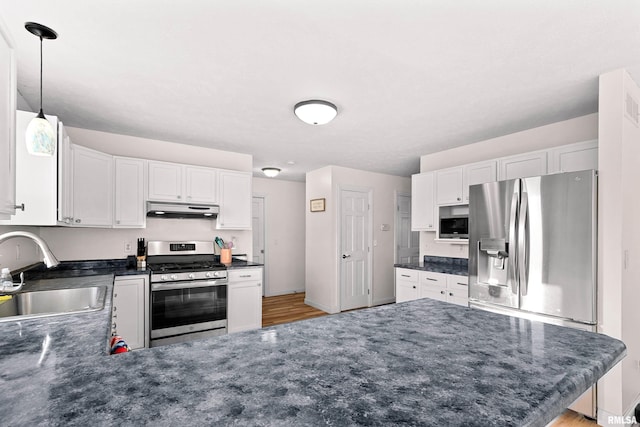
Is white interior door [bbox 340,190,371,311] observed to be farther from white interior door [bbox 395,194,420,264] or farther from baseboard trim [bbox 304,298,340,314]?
white interior door [bbox 395,194,420,264]

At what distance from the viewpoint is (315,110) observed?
272 centimetres

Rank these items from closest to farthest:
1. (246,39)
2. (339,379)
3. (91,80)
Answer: (339,379) → (246,39) → (91,80)

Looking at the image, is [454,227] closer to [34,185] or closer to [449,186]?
[449,186]

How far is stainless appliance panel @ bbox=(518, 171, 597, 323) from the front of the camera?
2289mm

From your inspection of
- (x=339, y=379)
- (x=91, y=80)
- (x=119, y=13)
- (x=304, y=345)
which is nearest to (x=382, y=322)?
(x=304, y=345)

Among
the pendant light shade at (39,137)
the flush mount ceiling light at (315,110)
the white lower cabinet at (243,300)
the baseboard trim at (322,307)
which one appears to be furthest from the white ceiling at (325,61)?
the baseboard trim at (322,307)

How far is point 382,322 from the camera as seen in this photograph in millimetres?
1284

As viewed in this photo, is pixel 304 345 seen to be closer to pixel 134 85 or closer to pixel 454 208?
pixel 134 85

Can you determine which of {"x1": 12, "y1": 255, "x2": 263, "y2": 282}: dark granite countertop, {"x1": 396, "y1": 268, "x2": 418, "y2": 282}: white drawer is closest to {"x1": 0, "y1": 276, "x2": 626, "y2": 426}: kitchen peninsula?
{"x1": 12, "y1": 255, "x2": 263, "y2": 282}: dark granite countertop

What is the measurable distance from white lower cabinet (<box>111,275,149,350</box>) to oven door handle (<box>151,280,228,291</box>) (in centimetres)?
11

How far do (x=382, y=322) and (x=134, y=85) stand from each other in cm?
249

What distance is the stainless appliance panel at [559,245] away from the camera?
2.29 m

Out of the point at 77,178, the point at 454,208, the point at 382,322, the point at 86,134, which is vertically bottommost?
the point at 382,322

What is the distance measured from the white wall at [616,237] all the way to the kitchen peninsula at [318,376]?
1.43 meters
